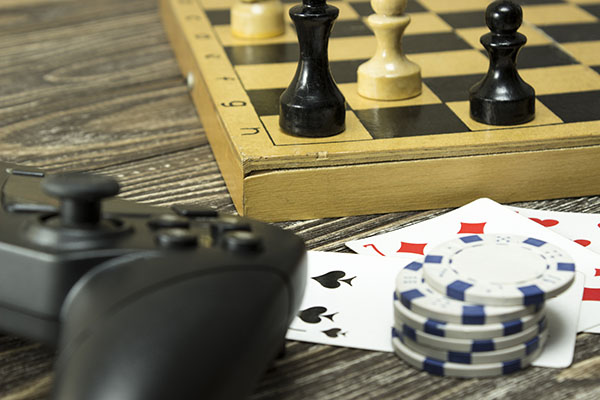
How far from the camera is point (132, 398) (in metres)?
0.53

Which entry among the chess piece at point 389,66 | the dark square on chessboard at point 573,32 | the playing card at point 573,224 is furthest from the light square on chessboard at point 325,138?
the dark square on chessboard at point 573,32

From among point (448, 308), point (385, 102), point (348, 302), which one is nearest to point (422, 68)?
point (385, 102)

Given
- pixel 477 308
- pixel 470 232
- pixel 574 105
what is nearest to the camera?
pixel 477 308

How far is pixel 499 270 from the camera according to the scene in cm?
70

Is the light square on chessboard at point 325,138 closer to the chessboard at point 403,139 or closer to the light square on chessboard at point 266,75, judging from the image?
the chessboard at point 403,139

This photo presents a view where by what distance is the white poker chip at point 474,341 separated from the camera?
2.23ft

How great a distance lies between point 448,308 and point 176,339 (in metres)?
0.23

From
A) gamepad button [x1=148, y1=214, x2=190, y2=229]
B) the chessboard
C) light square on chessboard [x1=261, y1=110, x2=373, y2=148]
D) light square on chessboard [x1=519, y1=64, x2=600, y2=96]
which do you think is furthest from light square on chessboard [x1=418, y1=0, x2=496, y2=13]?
gamepad button [x1=148, y1=214, x2=190, y2=229]

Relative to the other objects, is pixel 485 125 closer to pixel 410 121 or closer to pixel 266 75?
pixel 410 121

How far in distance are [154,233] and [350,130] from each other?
0.51m

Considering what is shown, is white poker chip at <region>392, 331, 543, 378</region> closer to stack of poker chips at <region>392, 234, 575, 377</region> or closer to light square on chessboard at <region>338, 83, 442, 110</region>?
stack of poker chips at <region>392, 234, 575, 377</region>

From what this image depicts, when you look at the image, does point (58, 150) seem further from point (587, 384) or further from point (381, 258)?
point (587, 384)

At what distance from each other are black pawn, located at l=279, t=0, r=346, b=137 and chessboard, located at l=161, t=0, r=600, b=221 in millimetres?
15

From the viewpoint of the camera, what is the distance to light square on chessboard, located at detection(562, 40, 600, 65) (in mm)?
1390
